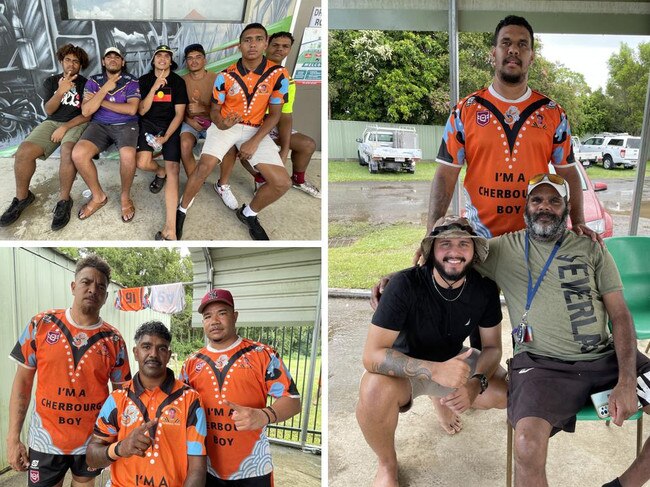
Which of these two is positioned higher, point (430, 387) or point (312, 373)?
point (430, 387)

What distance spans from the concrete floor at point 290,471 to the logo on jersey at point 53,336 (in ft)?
5.60

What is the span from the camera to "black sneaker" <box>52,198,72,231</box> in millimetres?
3574

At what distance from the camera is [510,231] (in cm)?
288

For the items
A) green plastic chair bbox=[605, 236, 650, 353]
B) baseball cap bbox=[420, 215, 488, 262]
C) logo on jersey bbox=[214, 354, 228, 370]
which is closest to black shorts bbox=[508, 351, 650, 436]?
baseball cap bbox=[420, 215, 488, 262]

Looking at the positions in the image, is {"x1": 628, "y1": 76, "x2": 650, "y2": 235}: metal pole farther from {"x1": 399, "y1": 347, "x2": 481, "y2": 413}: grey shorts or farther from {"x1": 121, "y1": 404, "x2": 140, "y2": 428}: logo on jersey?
{"x1": 121, "y1": 404, "x2": 140, "y2": 428}: logo on jersey

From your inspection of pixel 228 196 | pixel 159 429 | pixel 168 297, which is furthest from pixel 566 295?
pixel 168 297

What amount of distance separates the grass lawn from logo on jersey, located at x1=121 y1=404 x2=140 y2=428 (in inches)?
120

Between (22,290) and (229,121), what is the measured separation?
2101 millimetres

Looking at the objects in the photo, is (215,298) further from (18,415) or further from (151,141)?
(151,141)

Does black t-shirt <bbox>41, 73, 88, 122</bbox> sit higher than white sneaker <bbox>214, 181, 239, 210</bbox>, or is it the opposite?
black t-shirt <bbox>41, 73, 88, 122</bbox>

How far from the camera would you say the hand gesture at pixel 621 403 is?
7.57 ft

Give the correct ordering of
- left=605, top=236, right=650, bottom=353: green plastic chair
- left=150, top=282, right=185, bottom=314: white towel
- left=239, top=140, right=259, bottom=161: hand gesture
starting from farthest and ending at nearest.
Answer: left=150, top=282, right=185, bottom=314: white towel < left=239, top=140, right=259, bottom=161: hand gesture < left=605, top=236, right=650, bottom=353: green plastic chair

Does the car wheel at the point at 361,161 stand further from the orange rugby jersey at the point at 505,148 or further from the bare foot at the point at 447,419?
the bare foot at the point at 447,419

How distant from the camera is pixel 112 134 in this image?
364 cm
